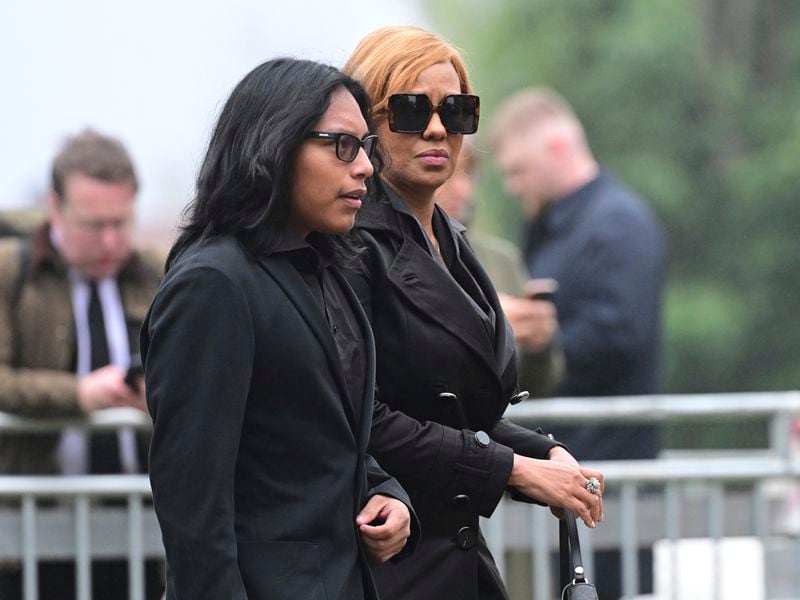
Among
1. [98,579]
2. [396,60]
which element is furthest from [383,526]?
[98,579]

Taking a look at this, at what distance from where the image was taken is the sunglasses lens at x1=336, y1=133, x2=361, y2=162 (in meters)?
3.12

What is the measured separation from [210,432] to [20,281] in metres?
2.72

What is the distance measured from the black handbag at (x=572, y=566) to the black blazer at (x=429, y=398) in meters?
0.14

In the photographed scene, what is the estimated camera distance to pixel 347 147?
3121 mm

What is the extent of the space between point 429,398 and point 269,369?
0.54 m

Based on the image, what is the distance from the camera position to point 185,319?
296cm

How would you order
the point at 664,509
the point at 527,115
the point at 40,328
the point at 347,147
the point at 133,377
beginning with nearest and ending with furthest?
the point at 347,147 < the point at 133,377 < the point at 40,328 < the point at 664,509 < the point at 527,115

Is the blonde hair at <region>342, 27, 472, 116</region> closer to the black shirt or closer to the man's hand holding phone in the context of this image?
the black shirt

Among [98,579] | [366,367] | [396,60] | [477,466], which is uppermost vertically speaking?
[396,60]

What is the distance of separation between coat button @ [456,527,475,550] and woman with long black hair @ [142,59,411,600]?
1.10 ft

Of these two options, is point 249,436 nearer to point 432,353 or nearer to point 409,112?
point 432,353

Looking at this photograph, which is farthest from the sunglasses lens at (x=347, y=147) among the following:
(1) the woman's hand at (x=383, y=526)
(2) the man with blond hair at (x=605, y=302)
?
(2) the man with blond hair at (x=605, y=302)

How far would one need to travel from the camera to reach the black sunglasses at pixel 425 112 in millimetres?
3537

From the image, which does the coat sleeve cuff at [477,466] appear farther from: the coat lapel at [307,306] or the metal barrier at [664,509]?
the metal barrier at [664,509]
